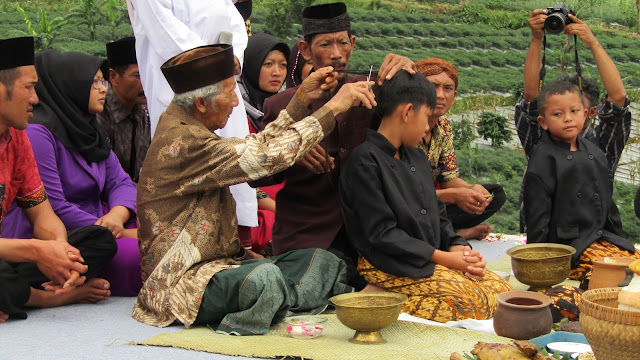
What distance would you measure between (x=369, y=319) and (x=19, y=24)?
12.1 meters

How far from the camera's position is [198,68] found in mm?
3541

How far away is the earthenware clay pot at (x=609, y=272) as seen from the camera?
383 centimetres

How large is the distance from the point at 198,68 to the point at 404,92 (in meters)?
0.99

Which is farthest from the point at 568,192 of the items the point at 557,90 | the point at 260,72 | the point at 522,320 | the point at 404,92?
the point at 260,72

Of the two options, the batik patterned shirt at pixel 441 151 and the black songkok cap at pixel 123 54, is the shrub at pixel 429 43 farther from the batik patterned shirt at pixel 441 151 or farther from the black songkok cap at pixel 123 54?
the black songkok cap at pixel 123 54

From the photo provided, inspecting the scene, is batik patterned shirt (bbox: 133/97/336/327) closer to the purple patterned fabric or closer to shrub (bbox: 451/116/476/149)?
the purple patterned fabric

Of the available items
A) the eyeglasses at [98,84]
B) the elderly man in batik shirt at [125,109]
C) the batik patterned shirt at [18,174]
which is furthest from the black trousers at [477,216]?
the batik patterned shirt at [18,174]

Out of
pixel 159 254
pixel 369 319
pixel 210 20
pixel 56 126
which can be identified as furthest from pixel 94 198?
pixel 369 319

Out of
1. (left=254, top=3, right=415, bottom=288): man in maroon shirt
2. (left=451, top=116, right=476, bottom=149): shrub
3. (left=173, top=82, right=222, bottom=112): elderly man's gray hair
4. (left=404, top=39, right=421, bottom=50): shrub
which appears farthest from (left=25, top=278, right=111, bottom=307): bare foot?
(left=404, top=39, right=421, bottom=50): shrub

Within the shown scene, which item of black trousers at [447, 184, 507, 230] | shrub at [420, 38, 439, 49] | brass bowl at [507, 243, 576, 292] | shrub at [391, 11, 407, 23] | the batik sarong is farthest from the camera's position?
shrub at [391, 11, 407, 23]

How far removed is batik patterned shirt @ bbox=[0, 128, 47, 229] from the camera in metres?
3.79

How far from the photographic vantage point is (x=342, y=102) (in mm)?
3633

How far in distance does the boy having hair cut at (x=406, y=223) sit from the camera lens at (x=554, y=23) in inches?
70.5

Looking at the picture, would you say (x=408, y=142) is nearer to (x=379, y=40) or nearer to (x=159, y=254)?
(x=159, y=254)
